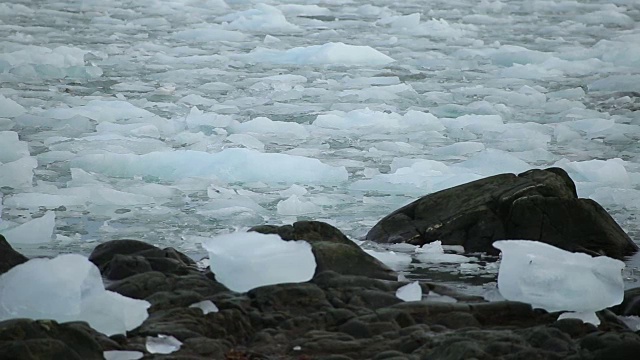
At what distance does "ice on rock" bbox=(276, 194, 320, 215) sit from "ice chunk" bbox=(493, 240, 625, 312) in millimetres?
2177

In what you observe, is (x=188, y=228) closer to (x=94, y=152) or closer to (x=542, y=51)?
(x=94, y=152)

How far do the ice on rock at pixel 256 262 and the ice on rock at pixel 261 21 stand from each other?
11.0m

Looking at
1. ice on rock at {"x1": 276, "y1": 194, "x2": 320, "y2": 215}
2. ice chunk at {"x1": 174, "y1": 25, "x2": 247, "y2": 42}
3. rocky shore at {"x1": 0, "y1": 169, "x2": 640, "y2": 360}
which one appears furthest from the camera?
ice chunk at {"x1": 174, "y1": 25, "x2": 247, "y2": 42}

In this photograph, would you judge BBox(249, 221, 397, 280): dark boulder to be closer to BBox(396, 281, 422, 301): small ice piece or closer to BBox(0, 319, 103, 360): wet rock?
BBox(396, 281, 422, 301): small ice piece

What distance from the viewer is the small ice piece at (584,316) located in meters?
3.99

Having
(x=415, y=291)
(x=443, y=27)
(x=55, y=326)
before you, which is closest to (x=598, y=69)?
(x=443, y=27)

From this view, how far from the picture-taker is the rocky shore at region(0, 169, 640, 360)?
3.46 meters

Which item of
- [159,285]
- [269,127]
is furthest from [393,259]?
[269,127]

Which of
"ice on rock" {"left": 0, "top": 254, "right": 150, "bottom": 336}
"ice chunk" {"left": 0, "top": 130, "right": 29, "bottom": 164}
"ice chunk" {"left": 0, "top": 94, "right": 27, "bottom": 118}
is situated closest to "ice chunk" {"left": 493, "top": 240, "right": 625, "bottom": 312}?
"ice on rock" {"left": 0, "top": 254, "right": 150, "bottom": 336}

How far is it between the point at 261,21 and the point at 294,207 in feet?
32.3

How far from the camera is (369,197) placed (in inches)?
267

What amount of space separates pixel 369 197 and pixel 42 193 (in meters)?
2.03

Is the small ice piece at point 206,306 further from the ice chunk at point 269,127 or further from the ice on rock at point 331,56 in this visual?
the ice on rock at point 331,56

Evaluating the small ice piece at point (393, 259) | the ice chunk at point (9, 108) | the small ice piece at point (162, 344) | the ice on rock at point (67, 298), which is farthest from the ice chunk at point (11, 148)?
the small ice piece at point (162, 344)
